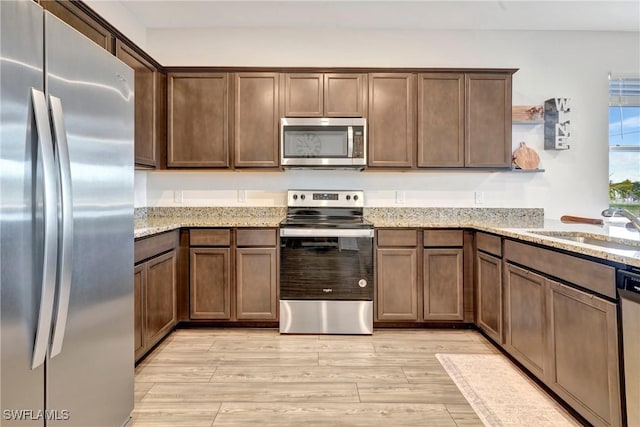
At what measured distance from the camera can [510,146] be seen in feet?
11.3

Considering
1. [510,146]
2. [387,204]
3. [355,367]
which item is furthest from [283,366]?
[510,146]

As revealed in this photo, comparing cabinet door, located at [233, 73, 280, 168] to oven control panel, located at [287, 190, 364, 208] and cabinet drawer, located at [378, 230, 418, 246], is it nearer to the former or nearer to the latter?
oven control panel, located at [287, 190, 364, 208]

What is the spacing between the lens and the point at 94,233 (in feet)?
4.72

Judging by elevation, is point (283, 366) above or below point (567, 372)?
below

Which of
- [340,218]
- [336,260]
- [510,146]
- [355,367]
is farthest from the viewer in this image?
[340,218]

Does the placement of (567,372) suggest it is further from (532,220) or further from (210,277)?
(210,277)

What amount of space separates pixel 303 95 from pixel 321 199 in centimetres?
102

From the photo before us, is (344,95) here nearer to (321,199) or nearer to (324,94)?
(324,94)

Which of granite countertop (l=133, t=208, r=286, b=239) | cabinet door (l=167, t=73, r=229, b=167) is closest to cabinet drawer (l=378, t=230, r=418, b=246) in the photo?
granite countertop (l=133, t=208, r=286, b=239)

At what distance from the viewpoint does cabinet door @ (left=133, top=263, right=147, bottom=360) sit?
7.93 ft

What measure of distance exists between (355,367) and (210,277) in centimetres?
152

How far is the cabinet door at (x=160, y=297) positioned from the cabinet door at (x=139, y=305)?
0.06 metres

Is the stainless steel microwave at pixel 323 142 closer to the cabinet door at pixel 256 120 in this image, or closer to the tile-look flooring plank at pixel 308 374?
the cabinet door at pixel 256 120

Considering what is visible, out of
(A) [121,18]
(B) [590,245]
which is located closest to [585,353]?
(B) [590,245]
